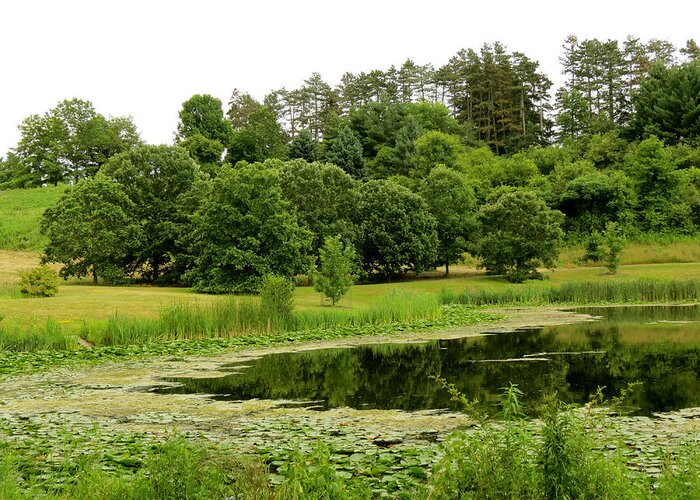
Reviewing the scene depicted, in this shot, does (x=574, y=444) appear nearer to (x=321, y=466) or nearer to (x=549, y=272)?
(x=321, y=466)

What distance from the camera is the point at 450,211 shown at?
49.9m

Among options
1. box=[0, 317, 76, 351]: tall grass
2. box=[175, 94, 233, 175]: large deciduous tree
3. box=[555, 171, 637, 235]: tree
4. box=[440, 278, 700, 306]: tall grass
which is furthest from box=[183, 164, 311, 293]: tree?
box=[175, 94, 233, 175]: large deciduous tree

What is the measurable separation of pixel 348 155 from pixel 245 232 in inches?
1293

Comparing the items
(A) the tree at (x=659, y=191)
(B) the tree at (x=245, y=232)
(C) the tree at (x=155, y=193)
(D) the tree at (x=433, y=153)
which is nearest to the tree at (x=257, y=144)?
(D) the tree at (x=433, y=153)

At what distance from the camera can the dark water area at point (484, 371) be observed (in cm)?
1242

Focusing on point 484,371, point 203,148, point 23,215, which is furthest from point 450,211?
point 23,215

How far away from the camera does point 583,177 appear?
55875 millimetres

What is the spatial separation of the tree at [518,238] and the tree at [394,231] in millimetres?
Answer: 3920

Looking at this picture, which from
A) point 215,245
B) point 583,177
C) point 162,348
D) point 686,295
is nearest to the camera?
point 162,348

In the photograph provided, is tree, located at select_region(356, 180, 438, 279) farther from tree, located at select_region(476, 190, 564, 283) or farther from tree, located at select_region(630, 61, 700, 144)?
tree, located at select_region(630, 61, 700, 144)

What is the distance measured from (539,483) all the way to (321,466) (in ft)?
6.19

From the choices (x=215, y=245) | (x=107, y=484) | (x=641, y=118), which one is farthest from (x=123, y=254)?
(x=641, y=118)

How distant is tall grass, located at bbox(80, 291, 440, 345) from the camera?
20328mm

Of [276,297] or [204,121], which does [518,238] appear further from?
[204,121]
